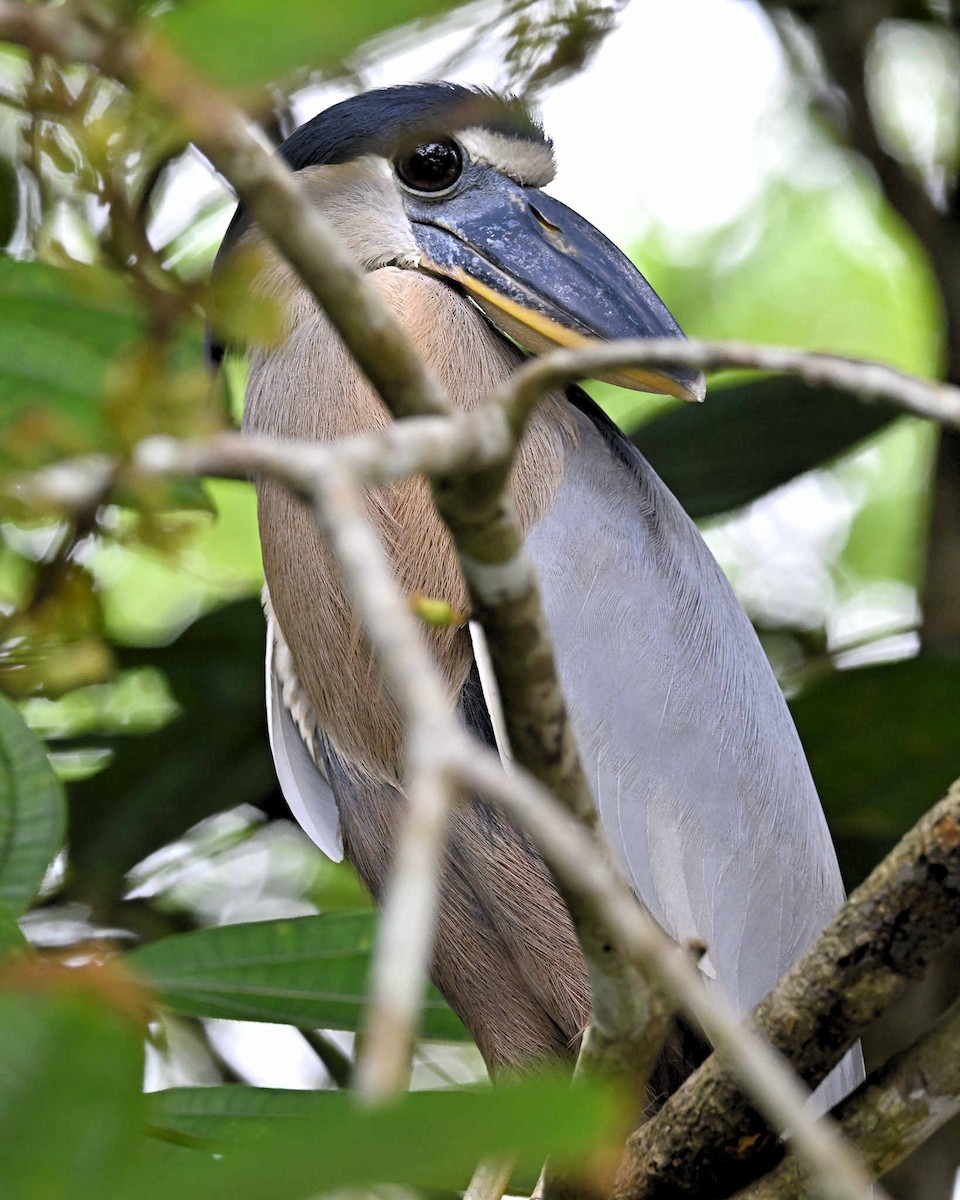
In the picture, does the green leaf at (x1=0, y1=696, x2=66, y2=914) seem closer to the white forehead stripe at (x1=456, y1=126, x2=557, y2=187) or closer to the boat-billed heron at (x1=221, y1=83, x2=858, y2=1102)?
the boat-billed heron at (x1=221, y1=83, x2=858, y2=1102)

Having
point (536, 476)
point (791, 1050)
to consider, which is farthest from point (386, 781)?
point (791, 1050)

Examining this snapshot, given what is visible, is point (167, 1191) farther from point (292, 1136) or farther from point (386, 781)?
point (386, 781)

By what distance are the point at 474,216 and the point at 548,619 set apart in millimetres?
544

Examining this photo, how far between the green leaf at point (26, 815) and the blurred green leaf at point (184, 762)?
71 cm

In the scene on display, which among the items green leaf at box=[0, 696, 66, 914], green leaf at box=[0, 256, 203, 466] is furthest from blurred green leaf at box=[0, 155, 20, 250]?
green leaf at box=[0, 696, 66, 914]

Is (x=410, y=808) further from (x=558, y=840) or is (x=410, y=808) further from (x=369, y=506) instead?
(x=369, y=506)

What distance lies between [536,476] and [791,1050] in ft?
2.57

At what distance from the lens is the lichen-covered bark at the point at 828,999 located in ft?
2.82

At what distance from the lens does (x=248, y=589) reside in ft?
7.41

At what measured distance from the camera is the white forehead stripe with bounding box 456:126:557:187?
1713 millimetres

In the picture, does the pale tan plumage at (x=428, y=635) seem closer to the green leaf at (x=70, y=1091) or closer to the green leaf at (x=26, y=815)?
the green leaf at (x=26, y=815)

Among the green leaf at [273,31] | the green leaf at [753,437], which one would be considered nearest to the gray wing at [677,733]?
the green leaf at [753,437]

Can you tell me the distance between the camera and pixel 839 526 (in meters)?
3.19

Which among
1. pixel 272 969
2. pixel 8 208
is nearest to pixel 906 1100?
pixel 272 969
